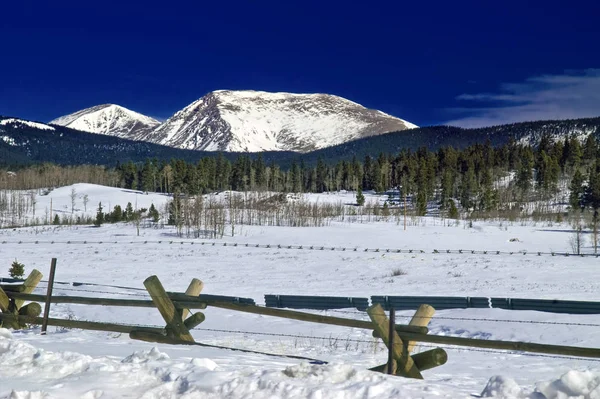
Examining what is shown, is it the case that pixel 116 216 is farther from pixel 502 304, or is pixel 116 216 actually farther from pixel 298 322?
pixel 502 304

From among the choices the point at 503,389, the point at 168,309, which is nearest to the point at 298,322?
the point at 168,309

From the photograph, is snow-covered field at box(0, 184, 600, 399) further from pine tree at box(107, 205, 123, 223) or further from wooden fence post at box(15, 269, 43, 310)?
pine tree at box(107, 205, 123, 223)

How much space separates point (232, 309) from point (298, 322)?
8.90m

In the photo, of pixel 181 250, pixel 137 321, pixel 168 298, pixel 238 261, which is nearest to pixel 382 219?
pixel 181 250

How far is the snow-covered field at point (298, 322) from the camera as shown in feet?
21.4

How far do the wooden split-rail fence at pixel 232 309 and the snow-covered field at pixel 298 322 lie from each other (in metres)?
0.30

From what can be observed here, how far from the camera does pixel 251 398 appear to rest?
620 cm

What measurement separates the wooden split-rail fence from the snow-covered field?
0.97 ft

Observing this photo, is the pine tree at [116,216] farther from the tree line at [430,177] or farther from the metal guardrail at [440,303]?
the metal guardrail at [440,303]

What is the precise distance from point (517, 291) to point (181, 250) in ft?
127

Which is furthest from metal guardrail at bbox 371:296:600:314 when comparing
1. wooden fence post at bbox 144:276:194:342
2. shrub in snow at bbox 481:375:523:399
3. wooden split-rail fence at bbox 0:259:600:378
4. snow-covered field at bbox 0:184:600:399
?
shrub in snow at bbox 481:375:523:399

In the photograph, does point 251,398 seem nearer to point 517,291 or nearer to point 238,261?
point 517,291

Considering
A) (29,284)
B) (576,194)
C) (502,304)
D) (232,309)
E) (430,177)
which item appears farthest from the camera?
(430,177)

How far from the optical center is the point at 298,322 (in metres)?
18.3
